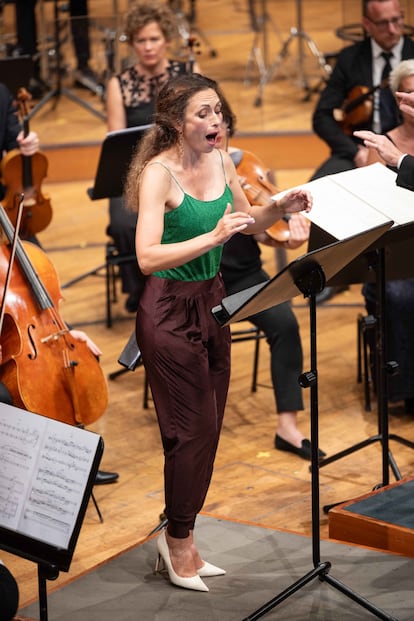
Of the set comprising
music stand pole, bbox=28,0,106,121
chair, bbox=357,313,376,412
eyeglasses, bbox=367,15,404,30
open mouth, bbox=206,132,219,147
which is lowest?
chair, bbox=357,313,376,412

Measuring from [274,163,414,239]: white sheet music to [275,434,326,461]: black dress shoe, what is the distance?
3.98ft

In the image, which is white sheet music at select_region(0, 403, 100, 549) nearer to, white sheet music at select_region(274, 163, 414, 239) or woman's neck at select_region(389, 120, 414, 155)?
white sheet music at select_region(274, 163, 414, 239)

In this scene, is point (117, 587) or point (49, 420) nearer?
point (49, 420)

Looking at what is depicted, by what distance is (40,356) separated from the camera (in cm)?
350

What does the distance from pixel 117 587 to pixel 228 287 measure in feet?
4.84

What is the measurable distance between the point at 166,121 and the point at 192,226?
0.96 ft

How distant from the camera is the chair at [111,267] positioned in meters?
5.01

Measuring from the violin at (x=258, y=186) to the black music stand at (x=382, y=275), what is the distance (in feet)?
1.54

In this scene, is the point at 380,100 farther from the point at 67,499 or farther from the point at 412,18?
the point at 67,499

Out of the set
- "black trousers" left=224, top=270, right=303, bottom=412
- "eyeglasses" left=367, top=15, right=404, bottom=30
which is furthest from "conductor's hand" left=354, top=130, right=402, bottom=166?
"eyeglasses" left=367, top=15, right=404, bottom=30

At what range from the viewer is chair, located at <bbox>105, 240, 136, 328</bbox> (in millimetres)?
5012

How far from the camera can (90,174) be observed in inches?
306

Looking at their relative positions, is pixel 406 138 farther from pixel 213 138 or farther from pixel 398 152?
pixel 213 138

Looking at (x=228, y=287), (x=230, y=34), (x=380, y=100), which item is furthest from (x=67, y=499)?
(x=230, y=34)
